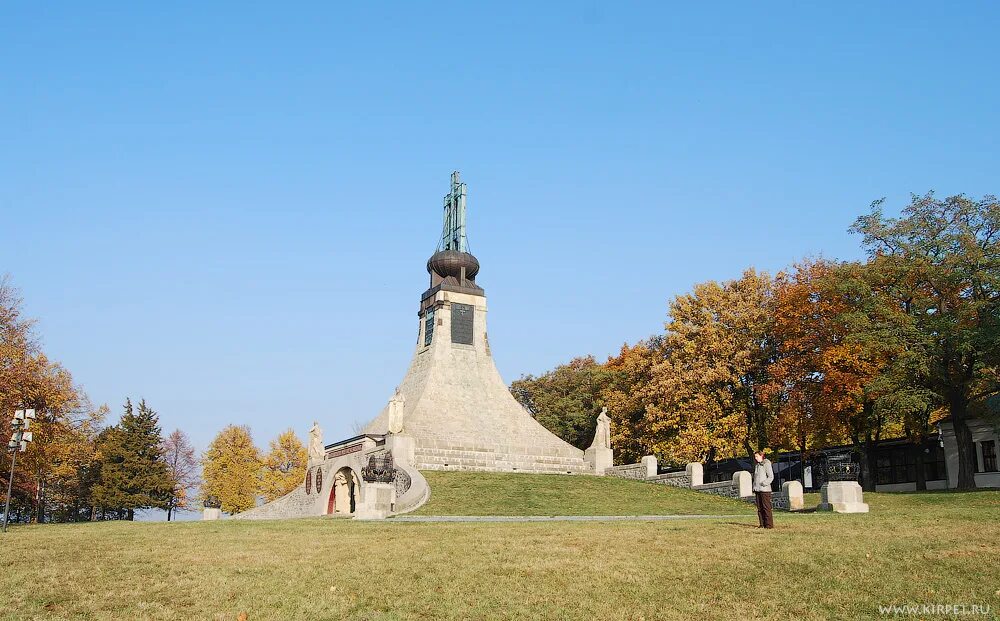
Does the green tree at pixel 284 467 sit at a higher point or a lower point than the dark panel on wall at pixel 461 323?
lower

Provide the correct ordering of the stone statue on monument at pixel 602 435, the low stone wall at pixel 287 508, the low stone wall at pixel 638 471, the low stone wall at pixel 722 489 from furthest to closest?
1. the stone statue on monument at pixel 602 435
2. the low stone wall at pixel 287 508
3. the low stone wall at pixel 638 471
4. the low stone wall at pixel 722 489

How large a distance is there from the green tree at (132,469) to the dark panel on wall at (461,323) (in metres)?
23.3

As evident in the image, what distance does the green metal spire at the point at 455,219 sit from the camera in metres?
47.8

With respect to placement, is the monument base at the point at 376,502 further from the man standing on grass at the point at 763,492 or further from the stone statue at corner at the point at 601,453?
the stone statue at corner at the point at 601,453

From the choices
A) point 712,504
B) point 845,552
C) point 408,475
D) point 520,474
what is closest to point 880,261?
point 712,504

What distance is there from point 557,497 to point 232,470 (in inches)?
1443

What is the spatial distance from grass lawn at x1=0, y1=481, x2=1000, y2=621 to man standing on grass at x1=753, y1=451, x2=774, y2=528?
0.41 metres

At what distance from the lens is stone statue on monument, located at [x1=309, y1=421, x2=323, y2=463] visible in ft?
139

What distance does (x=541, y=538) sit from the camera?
47.4 feet

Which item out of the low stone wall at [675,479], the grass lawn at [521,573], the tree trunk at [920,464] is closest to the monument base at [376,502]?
the grass lawn at [521,573]

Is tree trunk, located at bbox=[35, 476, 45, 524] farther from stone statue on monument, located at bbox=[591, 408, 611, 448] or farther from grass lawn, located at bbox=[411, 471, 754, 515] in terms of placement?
stone statue on monument, located at bbox=[591, 408, 611, 448]

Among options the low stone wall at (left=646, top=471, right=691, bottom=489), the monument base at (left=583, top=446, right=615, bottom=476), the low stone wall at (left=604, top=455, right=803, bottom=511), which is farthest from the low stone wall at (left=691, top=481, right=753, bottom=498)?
the monument base at (left=583, top=446, right=615, bottom=476)

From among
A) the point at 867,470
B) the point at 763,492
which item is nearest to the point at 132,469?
the point at 867,470

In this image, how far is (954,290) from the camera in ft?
99.2
